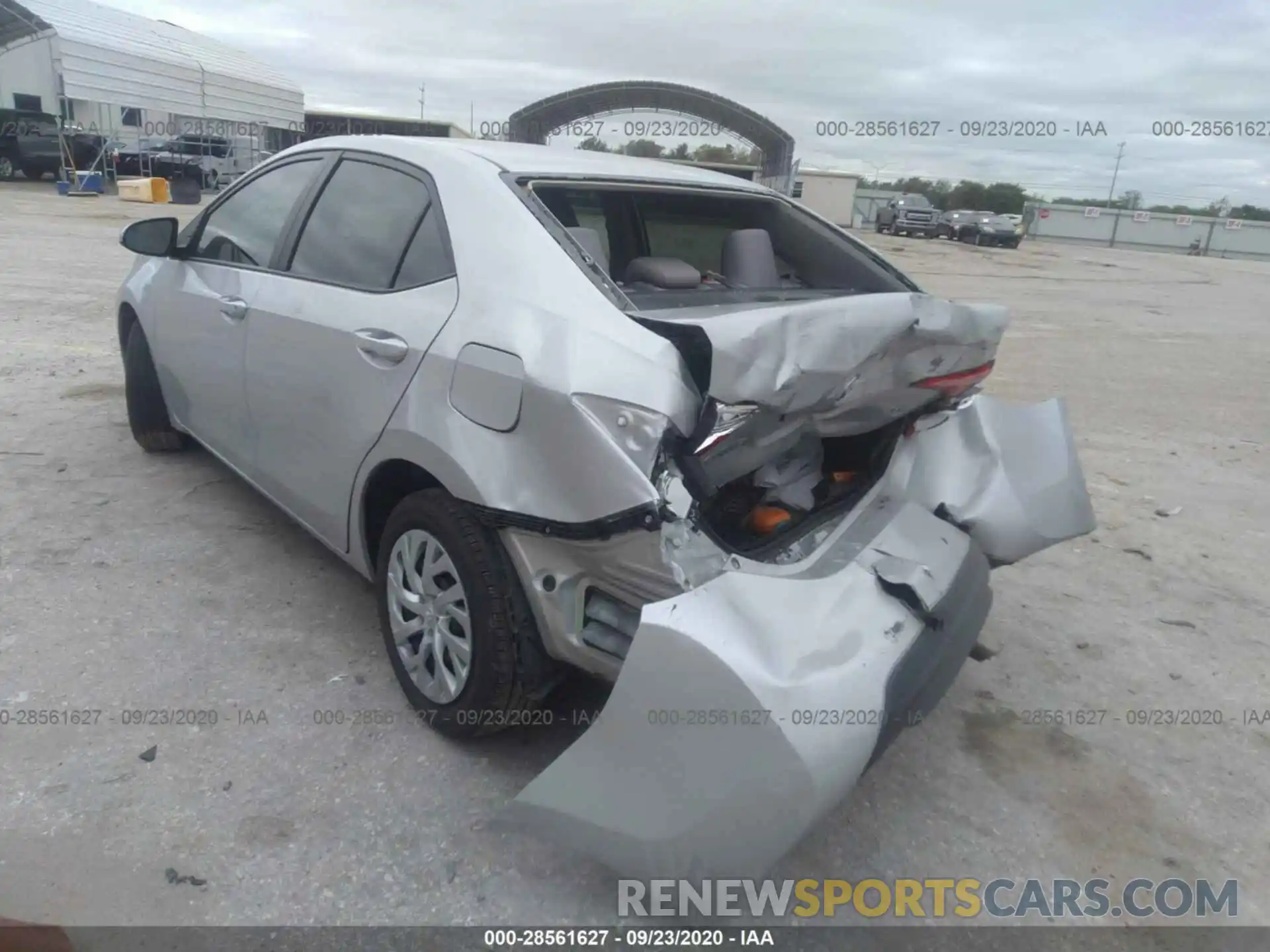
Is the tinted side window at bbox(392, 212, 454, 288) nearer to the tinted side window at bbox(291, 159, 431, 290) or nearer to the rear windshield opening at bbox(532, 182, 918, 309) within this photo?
the tinted side window at bbox(291, 159, 431, 290)

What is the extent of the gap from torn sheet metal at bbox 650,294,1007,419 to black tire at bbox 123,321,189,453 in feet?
10.5

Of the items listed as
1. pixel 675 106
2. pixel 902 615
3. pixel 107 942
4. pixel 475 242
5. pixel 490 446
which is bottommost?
pixel 107 942

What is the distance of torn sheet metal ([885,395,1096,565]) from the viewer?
2.97 metres

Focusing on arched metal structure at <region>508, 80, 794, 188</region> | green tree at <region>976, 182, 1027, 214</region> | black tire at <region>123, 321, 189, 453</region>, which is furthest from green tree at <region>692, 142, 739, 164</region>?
black tire at <region>123, 321, 189, 453</region>

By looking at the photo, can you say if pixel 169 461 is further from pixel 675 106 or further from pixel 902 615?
pixel 675 106

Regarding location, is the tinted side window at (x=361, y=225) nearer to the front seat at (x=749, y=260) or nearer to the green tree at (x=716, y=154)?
the front seat at (x=749, y=260)

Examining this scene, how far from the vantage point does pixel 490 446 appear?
231 centimetres

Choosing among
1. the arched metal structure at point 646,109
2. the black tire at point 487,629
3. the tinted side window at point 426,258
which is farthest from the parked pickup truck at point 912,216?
the black tire at point 487,629

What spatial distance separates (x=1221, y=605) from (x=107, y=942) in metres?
4.25

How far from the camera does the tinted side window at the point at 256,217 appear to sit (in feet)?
11.2

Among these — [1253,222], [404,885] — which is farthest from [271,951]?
[1253,222]

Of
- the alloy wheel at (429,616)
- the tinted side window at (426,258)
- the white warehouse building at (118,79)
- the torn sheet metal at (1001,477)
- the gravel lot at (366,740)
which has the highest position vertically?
the white warehouse building at (118,79)

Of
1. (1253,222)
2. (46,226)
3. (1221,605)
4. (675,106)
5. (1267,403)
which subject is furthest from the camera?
(1253,222)

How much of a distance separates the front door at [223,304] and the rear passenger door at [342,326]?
6.1 inches
